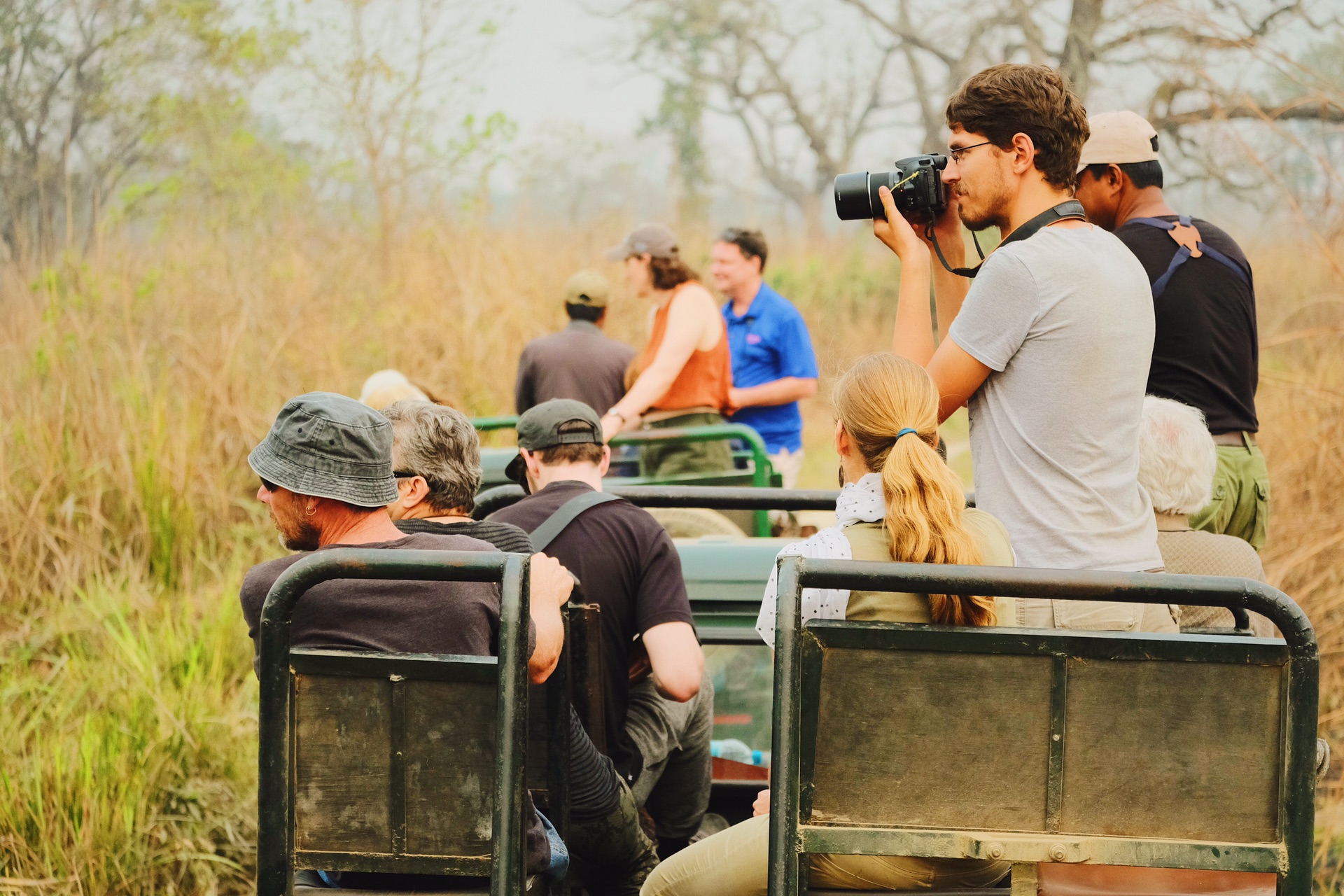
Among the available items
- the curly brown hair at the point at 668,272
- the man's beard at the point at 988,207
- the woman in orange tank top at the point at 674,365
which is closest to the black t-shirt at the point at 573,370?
the woman in orange tank top at the point at 674,365

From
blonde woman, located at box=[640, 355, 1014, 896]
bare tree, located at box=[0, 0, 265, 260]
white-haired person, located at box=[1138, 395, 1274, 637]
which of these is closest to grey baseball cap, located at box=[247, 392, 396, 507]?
blonde woman, located at box=[640, 355, 1014, 896]

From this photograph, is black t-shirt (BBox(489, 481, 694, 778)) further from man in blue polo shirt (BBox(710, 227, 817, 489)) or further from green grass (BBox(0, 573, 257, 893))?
man in blue polo shirt (BBox(710, 227, 817, 489))

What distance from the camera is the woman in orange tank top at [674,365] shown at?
589cm

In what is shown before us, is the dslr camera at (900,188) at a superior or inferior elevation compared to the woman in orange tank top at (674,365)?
superior

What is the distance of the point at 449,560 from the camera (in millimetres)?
2123

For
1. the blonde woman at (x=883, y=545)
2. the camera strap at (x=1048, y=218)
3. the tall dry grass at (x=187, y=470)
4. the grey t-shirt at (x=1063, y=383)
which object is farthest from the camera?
the tall dry grass at (x=187, y=470)

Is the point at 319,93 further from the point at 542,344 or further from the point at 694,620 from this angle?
the point at 694,620

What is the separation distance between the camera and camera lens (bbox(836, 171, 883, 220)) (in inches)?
113

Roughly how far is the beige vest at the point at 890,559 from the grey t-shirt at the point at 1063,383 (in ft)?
0.43

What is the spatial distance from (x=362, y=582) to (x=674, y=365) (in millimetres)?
3755

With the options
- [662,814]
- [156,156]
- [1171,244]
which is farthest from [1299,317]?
[156,156]

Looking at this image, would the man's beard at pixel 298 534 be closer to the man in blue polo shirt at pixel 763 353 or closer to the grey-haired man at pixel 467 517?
the grey-haired man at pixel 467 517

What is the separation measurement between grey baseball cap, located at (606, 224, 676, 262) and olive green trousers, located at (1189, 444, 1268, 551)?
324 centimetres

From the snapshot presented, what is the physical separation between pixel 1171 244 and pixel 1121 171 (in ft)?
0.72
